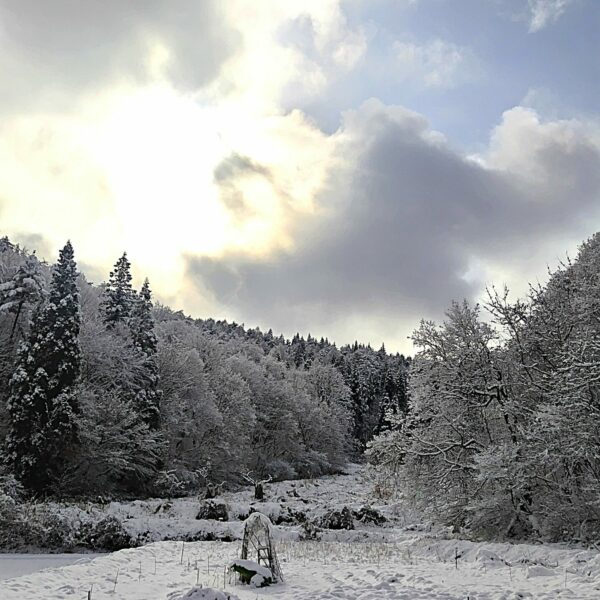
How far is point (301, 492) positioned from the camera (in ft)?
145

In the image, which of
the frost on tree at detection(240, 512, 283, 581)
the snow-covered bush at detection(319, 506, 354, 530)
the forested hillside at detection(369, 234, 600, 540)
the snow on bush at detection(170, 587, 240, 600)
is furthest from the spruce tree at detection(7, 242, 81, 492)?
the snow on bush at detection(170, 587, 240, 600)

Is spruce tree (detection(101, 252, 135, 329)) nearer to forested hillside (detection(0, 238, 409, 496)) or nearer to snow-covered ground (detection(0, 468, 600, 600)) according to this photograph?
forested hillside (detection(0, 238, 409, 496))

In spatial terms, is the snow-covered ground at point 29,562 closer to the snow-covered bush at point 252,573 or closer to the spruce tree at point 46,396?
the snow-covered bush at point 252,573

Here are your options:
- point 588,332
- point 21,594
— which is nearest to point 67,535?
point 21,594

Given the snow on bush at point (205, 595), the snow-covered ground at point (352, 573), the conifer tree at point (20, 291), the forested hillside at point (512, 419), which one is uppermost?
the conifer tree at point (20, 291)

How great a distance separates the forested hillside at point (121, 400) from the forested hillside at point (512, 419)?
2.75m

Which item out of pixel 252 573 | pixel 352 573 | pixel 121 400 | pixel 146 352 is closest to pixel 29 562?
pixel 252 573

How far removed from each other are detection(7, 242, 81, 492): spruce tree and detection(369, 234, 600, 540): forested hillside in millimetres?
17682

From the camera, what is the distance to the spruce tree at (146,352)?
41062mm

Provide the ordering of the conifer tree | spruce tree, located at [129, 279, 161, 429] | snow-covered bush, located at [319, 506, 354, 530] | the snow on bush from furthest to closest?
spruce tree, located at [129, 279, 161, 429]
the conifer tree
snow-covered bush, located at [319, 506, 354, 530]
the snow on bush

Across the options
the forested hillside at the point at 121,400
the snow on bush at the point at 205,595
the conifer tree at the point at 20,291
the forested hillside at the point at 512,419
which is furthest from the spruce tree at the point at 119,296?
the snow on bush at the point at 205,595

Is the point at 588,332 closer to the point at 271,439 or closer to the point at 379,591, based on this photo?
the point at 379,591

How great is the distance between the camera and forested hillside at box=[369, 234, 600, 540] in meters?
17.0

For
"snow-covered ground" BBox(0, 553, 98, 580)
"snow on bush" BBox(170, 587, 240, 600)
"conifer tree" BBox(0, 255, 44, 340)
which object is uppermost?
"conifer tree" BBox(0, 255, 44, 340)
